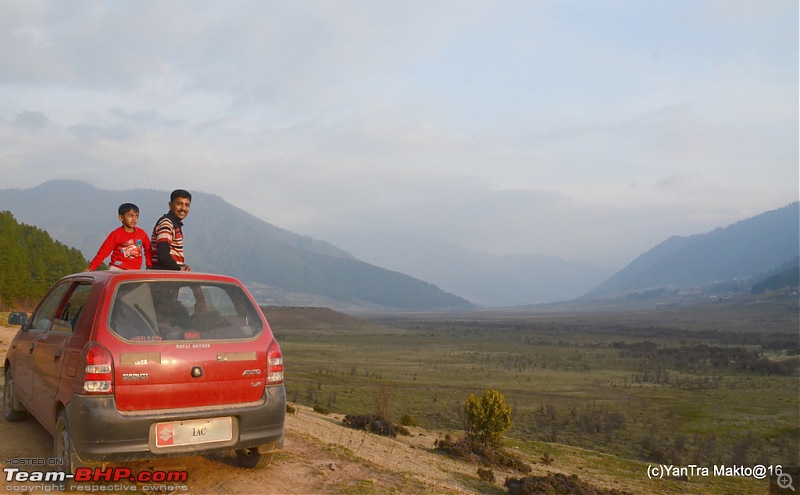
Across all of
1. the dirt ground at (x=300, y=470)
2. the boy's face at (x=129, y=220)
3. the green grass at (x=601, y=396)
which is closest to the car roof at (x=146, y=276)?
the boy's face at (x=129, y=220)

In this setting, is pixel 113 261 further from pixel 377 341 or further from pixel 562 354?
pixel 377 341

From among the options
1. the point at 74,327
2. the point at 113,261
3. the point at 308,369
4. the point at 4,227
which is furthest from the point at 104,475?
the point at 4,227

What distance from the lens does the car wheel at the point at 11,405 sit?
733 cm

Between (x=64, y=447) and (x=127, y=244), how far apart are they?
9.80ft

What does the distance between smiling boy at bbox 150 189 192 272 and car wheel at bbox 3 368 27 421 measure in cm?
262

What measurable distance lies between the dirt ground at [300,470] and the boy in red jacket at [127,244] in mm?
2359

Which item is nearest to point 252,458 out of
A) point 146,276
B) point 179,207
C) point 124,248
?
point 146,276

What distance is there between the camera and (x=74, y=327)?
5.12 meters

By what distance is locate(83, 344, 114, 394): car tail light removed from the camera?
460 centimetres

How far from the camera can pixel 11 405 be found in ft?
24.6

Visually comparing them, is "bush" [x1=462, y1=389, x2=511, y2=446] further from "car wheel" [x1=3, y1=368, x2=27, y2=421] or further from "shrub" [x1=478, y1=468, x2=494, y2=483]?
"car wheel" [x1=3, y1=368, x2=27, y2=421]

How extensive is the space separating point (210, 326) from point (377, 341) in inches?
2642

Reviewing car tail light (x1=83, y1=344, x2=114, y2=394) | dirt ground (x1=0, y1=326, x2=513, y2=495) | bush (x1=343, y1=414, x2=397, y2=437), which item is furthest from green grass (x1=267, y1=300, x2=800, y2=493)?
car tail light (x1=83, y1=344, x2=114, y2=394)

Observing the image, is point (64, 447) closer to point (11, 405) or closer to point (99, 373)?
point (99, 373)
